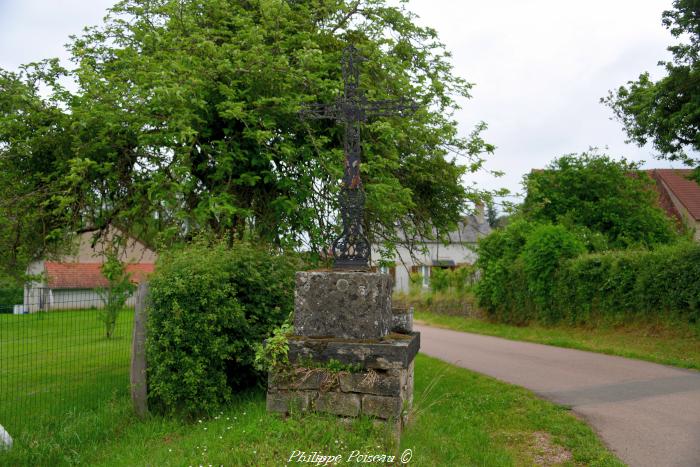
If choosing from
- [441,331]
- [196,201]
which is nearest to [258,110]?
[196,201]

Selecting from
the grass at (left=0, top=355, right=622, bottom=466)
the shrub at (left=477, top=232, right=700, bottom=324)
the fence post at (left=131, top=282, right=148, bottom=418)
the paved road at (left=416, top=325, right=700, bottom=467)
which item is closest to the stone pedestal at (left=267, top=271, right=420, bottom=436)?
the grass at (left=0, top=355, right=622, bottom=466)

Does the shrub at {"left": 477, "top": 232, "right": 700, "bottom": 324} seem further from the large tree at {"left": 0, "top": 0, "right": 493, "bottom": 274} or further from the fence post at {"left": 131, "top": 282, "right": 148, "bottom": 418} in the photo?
the fence post at {"left": 131, "top": 282, "right": 148, "bottom": 418}

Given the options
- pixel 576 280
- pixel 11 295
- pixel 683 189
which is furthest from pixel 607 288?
pixel 683 189

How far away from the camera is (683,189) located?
Answer: 108 feet

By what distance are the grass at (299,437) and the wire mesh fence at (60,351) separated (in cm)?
59

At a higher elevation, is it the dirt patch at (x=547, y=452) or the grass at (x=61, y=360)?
the grass at (x=61, y=360)

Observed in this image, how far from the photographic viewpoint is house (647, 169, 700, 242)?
101 feet

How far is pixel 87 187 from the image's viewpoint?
859cm

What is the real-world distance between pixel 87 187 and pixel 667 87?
11.9m

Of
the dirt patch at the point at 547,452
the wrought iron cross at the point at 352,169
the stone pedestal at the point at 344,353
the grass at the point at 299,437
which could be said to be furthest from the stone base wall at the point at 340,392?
the dirt patch at the point at 547,452

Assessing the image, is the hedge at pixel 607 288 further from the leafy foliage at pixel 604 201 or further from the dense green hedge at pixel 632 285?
the leafy foliage at pixel 604 201

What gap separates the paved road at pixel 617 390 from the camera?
21.8 feet

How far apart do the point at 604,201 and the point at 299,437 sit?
67.5 ft

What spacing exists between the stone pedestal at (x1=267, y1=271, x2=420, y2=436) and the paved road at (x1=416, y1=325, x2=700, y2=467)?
2.78 metres
